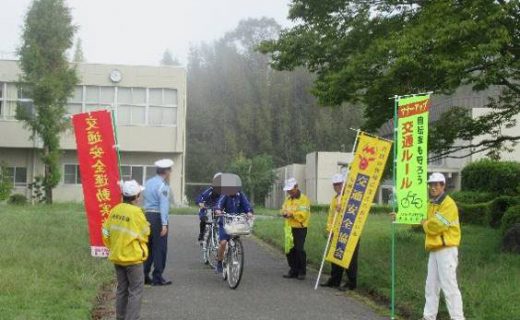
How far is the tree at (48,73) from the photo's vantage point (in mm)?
36469

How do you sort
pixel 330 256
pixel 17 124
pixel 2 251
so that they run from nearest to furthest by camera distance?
pixel 330 256
pixel 2 251
pixel 17 124

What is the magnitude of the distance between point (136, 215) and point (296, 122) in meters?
56.7

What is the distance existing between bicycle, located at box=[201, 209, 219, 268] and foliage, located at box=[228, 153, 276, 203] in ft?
107

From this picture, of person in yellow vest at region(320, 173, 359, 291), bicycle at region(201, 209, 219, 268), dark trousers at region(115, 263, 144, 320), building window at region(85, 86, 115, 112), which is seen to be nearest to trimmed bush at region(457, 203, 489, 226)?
bicycle at region(201, 209, 219, 268)

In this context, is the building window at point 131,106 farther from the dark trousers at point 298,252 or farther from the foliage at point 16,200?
the dark trousers at point 298,252

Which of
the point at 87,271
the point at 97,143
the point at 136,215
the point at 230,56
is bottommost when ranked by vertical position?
the point at 87,271

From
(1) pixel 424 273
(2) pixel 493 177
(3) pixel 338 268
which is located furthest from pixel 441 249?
(2) pixel 493 177

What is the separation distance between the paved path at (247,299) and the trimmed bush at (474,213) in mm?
12582

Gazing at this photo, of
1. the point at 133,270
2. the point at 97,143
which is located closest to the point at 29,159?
the point at 97,143

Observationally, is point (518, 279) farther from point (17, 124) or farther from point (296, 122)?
point (296, 122)

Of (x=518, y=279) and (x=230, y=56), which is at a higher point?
(x=230, y=56)

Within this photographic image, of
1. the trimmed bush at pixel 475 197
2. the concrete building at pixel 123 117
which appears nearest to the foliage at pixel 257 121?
the concrete building at pixel 123 117

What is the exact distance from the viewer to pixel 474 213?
78.7 ft

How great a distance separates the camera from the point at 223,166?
61188 mm
